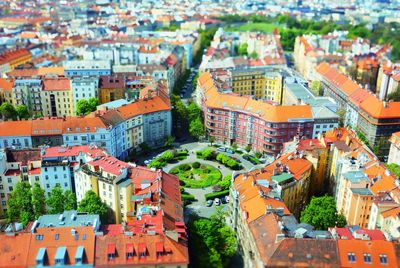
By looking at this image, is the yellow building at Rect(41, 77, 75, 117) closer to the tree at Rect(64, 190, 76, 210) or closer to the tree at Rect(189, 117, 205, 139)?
the tree at Rect(189, 117, 205, 139)

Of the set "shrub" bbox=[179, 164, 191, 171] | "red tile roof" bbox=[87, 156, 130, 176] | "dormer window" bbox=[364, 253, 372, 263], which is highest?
"red tile roof" bbox=[87, 156, 130, 176]

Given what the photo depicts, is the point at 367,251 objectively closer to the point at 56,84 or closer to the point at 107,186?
the point at 107,186

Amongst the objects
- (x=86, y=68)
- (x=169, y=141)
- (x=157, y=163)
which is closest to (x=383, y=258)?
(x=157, y=163)

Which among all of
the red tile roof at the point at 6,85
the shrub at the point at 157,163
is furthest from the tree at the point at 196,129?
the red tile roof at the point at 6,85

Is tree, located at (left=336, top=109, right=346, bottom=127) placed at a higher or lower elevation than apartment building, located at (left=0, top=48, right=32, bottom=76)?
lower

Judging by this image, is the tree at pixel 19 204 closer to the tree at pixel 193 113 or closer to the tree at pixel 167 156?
the tree at pixel 167 156

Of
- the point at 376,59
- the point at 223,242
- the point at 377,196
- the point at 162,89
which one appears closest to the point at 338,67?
the point at 376,59

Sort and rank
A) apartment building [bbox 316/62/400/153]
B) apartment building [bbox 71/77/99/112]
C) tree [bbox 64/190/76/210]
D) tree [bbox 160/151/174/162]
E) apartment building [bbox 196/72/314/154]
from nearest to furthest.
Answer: tree [bbox 64/190/76/210]
apartment building [bbox 196/72/314/154]
tree [bbox 160/151/174/162]
apartment building [bbox 316/62/400/153]
apartment building [bbox 71/77/99/112]

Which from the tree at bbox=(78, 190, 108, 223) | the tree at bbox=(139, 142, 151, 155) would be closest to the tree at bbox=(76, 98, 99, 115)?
the tree at bbox=(139, 142, 151, 155)
